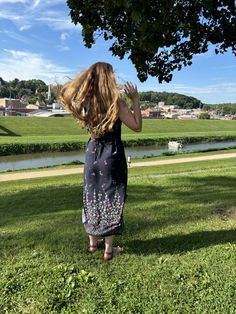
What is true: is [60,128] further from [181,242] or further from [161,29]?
[181,242]

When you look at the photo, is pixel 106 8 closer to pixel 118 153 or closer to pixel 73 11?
pixel 73 11

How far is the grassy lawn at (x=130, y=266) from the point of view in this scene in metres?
3.21

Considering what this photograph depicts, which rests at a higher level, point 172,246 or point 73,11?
point 73,11

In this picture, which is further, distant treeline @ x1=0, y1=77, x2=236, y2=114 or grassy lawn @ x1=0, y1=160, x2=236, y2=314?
distant treeline @ x1=0, y1=77, x2=236, y2=114

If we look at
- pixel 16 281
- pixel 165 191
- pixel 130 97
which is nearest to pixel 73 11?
pixel 165 191

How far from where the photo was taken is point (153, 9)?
674 centimetres

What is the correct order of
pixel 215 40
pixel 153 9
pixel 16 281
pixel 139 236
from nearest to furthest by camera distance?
pixel 16 281
pixel 139 236
pixel 153 9
pixel 215 40

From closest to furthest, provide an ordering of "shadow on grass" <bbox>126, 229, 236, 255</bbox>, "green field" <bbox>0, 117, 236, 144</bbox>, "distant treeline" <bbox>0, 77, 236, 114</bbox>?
"shadow on grass" <bbox>126, 229, 236, 255</bbox> → "green field" <bbox>0, 117, 236, 144</bbox> → "distant treeline" <bbox>0, 77, 236, 114</bbox>

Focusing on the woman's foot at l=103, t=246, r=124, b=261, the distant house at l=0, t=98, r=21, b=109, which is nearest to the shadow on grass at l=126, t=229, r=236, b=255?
the woman's foot at l=103, t=246, r=124, b=261

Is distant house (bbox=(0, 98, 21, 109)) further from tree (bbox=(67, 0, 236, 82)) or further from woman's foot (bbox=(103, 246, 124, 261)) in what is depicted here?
woman's foot (bbox=(103, 246, 124, 261))

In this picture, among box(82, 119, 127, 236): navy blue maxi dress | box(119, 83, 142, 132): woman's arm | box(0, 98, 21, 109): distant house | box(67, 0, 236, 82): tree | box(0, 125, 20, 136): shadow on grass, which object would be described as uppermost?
box(67, 0, 236, 82): tree

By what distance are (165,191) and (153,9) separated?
352 cm

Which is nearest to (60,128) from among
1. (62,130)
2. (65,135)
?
(62,130)

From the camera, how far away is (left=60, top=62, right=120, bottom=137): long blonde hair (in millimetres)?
3539
